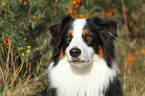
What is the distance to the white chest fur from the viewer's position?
120 inches

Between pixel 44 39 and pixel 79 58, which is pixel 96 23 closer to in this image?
pixel 79 58

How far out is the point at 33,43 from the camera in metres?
4.80

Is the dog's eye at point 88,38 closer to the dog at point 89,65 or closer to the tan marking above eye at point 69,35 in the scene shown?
the dog at point 89,65

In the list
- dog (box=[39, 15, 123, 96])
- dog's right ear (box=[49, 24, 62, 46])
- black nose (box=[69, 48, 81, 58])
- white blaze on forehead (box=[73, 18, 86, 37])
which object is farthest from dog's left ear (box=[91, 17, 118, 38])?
black nose (box=[69, 48, 81, 58])

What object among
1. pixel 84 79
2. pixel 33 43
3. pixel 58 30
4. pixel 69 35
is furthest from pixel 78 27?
pixel 33 43

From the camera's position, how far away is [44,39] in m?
4.77

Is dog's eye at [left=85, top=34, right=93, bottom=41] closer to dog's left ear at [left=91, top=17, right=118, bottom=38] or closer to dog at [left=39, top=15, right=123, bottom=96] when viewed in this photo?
dog at [left=39, top=15, right=123, bottom=96]

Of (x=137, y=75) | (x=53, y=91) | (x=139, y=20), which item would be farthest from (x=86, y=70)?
(x=139, y=20)

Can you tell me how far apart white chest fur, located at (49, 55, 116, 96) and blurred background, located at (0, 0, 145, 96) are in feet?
1.88

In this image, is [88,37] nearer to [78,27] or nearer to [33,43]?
[78,27]

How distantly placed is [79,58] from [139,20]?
16.8 ft

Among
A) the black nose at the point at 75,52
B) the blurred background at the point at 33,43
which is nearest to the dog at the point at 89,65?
the black nose at the point at 75,52

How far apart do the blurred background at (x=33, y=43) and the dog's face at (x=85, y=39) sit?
0.34 metres

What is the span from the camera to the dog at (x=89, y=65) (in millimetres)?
3004
